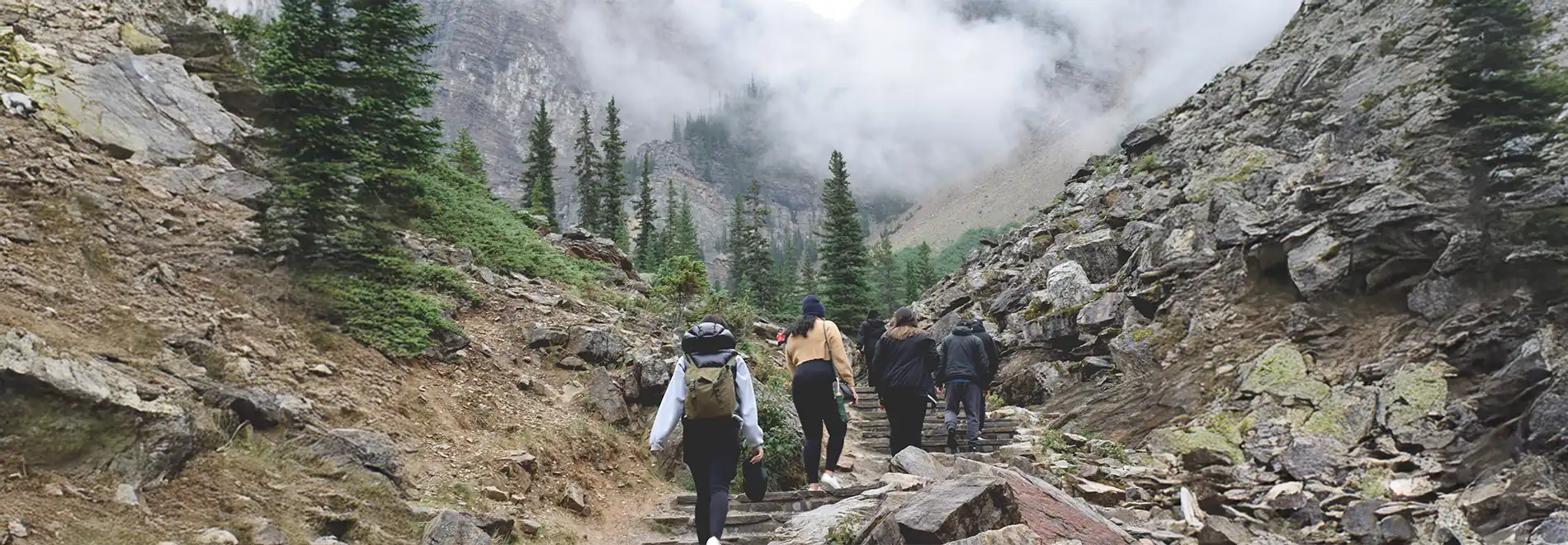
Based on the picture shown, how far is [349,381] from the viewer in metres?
8.59

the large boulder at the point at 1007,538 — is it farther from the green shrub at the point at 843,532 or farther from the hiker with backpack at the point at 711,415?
the hiker with backpack at the point at 711,415

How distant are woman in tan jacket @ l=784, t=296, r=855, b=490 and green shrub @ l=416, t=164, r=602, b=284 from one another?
10.0 meters

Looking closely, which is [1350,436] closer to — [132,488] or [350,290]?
[132,488]

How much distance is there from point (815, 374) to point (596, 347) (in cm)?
514

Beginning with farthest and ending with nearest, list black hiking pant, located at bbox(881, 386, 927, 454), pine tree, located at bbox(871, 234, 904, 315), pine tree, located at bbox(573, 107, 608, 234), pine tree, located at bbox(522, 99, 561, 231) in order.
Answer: pine tree, located at bbox(871, 234, 904, 315), pine tree, located at bbox(573, 107, 608, 234), pine tree, located at bbox(522, 99, 561, 231), black hiking pant, located at bbox(881, 386, 927, 454)

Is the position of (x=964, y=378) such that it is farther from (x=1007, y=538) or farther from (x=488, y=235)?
(x=488, y=235)

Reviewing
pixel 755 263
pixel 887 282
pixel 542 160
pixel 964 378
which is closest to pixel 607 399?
pixel 964 378

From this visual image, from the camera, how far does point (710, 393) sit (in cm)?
579

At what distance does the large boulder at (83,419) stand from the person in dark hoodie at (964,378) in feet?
28.9

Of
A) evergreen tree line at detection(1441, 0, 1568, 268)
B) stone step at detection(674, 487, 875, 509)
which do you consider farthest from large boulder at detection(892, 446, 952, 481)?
evergreen tree line at detection(1441, 0, 1568, 268)

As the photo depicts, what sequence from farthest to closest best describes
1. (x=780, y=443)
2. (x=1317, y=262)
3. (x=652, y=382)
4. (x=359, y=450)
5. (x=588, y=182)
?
1. (x=588, y=182)
2. (x=1317, y=262)
3. (x=652, y=382)
4. (x=780, y=443)
5. (x=359, y=450)

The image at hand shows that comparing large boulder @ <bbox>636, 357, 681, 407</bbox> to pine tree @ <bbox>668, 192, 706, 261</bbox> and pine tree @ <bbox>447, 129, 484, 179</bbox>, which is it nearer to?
pine tree @ <bbox>447, 129, 484, 179</bbox>

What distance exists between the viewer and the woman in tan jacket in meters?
8.41

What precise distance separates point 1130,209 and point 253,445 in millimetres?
22061
